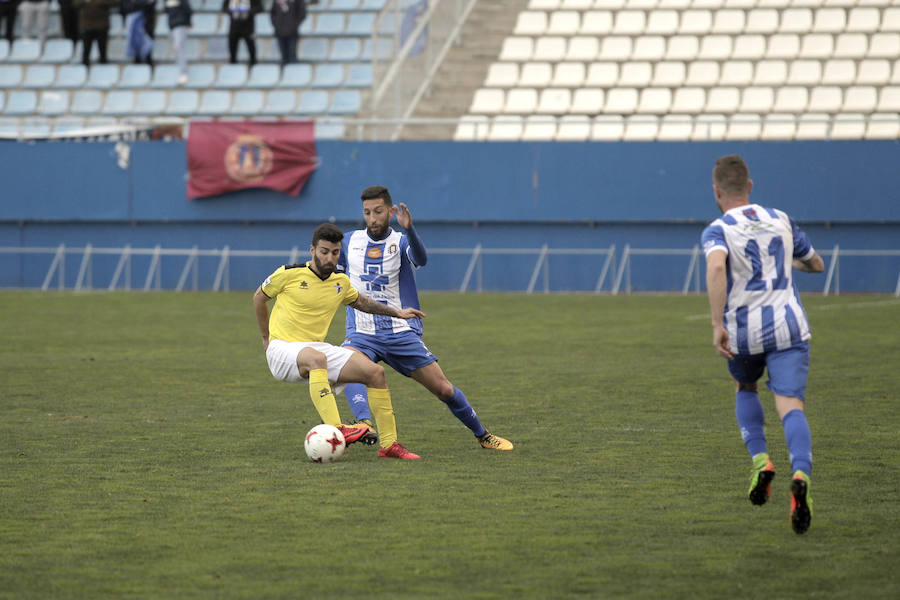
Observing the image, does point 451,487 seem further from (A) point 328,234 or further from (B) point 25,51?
(B) point 25,51

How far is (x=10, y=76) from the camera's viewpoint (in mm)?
29844

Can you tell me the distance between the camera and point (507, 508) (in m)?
6.78

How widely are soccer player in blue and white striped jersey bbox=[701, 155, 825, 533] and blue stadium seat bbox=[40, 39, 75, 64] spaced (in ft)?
85.4

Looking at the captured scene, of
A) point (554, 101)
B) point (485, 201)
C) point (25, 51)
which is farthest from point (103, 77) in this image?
point (554, 101)

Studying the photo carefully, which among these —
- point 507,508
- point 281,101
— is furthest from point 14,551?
point 281,101

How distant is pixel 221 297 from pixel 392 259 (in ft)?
53.2

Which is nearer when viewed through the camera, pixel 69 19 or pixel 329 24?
pixel 329 24

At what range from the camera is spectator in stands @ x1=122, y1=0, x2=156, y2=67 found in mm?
A: 28375

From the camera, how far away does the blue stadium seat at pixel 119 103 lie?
93.8 ft

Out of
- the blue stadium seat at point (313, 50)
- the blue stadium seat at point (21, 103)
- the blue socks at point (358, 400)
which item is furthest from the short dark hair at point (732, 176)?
the blue stadium seat at point (21, 103)

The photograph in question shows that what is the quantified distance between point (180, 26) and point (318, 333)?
2116 centimetres

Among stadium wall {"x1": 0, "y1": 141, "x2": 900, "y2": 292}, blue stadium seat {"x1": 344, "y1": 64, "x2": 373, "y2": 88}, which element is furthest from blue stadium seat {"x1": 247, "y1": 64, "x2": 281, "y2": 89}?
stadium wall {"x1": 0, "y1": 141, "x2": 900, "y2": 292}

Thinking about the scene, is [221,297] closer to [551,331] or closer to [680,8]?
[551,331]

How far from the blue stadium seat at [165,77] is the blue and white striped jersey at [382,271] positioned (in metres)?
20.9
